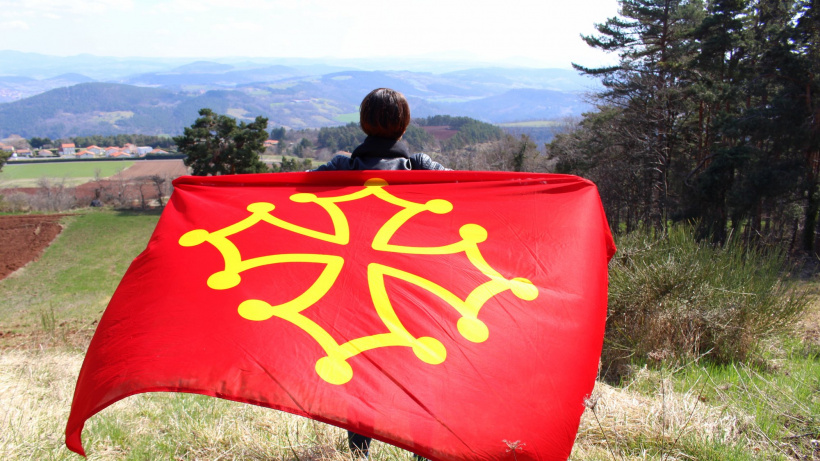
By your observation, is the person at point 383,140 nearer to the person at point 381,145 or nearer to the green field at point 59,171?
the person at point 381,145

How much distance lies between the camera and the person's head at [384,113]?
2.35 metres

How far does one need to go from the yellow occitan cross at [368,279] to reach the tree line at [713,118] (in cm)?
1480

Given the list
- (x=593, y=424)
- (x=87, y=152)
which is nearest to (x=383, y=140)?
(x=593, y=424)

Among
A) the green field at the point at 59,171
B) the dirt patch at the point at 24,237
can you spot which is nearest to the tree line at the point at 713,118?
the dirt patch at the point at 24,237

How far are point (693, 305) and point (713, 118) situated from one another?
2115 centimetres

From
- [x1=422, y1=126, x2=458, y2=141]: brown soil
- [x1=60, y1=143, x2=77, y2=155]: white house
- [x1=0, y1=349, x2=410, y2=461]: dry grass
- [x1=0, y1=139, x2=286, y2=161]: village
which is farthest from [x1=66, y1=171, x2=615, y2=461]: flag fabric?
[x1=60, y1=143, x2=77, y2=155]: white house

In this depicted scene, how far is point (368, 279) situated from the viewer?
2.24 metres

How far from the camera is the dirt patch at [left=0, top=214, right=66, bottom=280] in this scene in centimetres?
2768

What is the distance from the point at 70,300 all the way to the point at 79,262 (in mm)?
8876

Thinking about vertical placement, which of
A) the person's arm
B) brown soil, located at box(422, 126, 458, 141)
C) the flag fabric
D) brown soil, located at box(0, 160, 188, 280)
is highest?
the person's arm

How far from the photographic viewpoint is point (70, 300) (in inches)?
818

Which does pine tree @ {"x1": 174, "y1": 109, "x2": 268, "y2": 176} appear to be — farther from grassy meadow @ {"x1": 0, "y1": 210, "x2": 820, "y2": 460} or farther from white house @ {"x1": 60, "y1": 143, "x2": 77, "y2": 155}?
white house @ {"x1": 60, "y1": 143, "x2": 77, "y2": 155}

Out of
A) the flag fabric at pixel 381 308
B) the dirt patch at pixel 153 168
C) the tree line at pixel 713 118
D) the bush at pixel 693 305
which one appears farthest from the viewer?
the dirt patch at pixel 153 168

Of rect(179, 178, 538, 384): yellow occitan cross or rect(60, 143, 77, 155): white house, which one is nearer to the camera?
rect(179, 178, 538, 384): yellow occitan cross
